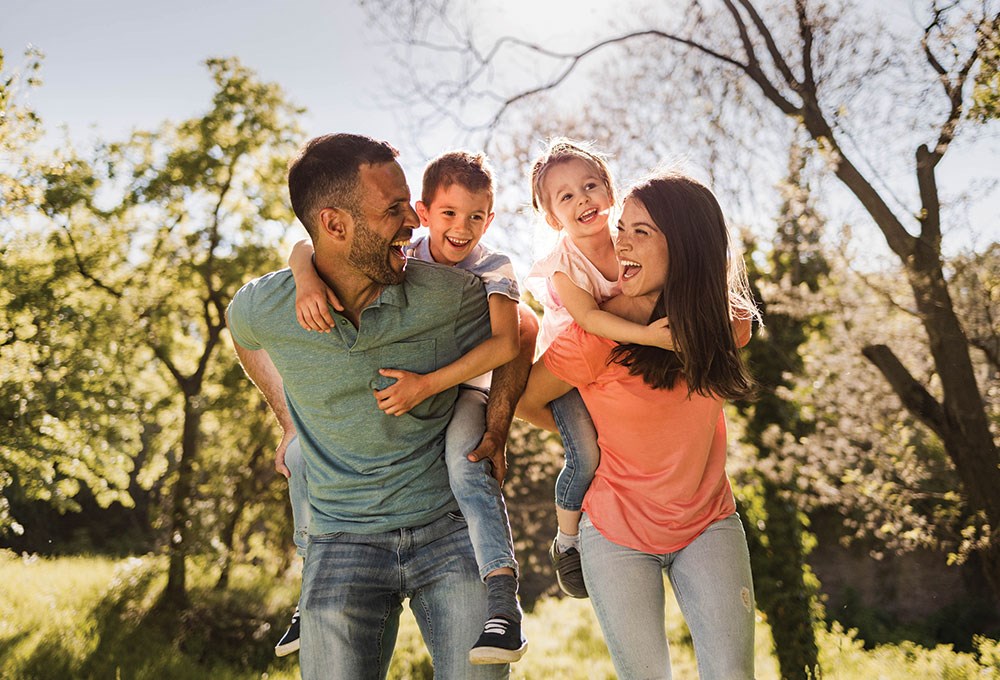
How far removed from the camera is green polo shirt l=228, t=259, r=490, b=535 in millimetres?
2475

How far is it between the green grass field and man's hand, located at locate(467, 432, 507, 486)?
5.67 metres

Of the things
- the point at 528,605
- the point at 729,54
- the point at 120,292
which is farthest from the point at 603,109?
the point at 528,605

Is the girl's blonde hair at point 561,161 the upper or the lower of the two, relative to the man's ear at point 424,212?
upper

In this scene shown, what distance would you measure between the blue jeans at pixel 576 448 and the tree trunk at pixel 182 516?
11833 mm

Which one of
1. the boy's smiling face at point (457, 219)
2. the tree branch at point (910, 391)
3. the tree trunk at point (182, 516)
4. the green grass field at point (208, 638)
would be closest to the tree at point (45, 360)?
the tree trunk at point (182, 516)

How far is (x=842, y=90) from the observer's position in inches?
263

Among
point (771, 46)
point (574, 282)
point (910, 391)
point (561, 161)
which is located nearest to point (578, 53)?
point (771, 46)

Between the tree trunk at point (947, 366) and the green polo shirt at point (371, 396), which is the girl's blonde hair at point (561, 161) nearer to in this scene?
the green polo shirt at point (371, 396)

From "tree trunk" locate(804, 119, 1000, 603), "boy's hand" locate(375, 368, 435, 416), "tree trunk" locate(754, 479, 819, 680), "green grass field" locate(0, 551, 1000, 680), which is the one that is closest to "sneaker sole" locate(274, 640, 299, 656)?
"boy's hand" locate(375, 368, 435, 416)

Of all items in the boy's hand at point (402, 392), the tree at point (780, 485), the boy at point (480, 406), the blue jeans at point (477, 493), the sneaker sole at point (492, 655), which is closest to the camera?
the sneaker sole at point (492, 655)

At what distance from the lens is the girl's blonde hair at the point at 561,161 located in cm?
307

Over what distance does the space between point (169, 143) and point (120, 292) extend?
2.55m

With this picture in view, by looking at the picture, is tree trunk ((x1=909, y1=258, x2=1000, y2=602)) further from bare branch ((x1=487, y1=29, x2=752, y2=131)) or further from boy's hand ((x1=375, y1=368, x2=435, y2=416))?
boy's hand ((x1=375, y1=368, x2=435, y2=416))

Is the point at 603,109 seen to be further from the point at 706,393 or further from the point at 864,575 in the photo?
the point at 864,575
